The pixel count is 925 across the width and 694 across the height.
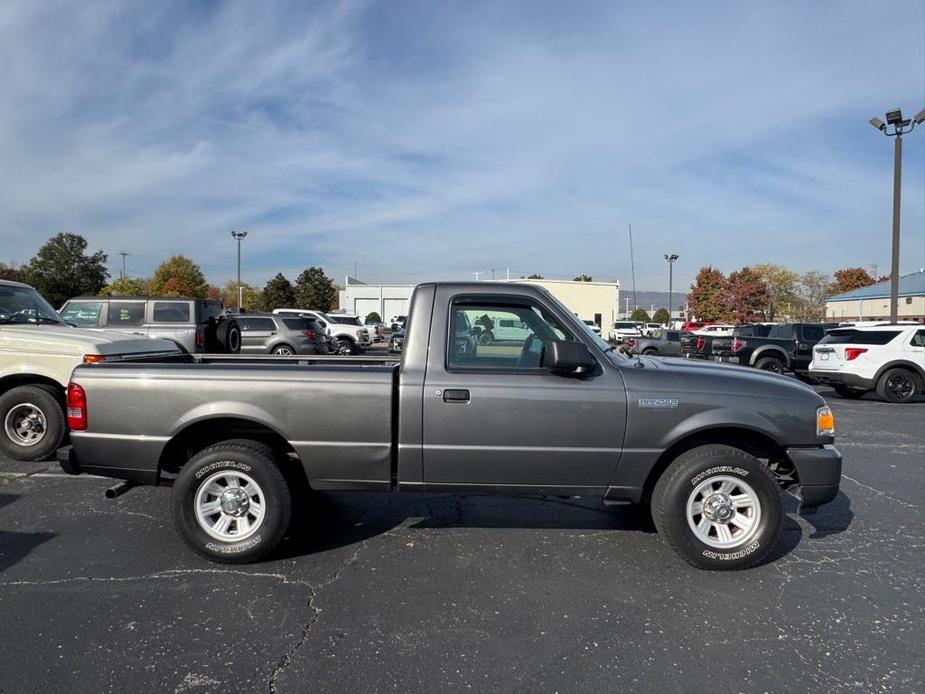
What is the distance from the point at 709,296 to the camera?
214 ft

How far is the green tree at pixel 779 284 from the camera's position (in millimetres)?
69500

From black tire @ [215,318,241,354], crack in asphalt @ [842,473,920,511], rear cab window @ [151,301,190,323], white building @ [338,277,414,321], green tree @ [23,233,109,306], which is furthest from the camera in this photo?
white building @ [338,277,414,321]

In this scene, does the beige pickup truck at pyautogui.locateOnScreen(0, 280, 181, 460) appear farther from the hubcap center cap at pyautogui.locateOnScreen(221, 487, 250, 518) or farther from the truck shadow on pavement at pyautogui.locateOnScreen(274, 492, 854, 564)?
the hubcap center cap at pyautogui.locateOnScreen(221, 487, 250, 518)

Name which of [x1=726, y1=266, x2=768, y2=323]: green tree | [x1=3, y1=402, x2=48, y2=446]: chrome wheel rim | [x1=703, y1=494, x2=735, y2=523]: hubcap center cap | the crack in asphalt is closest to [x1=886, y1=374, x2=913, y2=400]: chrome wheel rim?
the crack in asphalt

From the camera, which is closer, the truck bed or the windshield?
the truck bed

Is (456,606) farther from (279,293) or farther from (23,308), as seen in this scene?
(279,293)

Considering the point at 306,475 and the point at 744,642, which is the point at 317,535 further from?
the point at 744,642

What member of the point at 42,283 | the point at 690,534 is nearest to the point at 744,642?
the point at 690,534

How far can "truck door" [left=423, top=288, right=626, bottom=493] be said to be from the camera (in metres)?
3.83

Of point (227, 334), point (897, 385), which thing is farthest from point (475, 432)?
point (897, 385)

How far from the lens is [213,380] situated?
394 cm

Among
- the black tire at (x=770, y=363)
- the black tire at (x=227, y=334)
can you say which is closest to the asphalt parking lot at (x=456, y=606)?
the black tire at (x=227, y=334)

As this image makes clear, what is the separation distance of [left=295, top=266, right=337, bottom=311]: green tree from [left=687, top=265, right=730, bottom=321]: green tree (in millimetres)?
39806

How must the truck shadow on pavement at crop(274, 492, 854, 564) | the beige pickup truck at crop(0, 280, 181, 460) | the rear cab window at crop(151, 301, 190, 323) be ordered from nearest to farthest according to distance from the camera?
the truck shadow on pavement at crop(274, 492, 854, 564) → the beige pickup truck at crop(0, 280, 181, 460) → the rear cab window at crop(151, 301, 190, 323)
